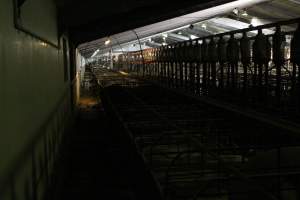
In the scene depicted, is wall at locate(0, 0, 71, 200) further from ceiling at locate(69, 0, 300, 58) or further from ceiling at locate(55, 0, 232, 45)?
ceiling at locate(69, 0, 300, 58)

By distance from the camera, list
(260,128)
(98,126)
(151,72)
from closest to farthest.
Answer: (260,128), (98,126), (151,72)

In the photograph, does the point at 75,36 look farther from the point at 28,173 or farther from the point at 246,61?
the point at 28,173

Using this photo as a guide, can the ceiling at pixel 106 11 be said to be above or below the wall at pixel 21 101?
above

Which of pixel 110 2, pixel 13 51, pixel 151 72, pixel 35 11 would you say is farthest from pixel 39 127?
pixel 151 72

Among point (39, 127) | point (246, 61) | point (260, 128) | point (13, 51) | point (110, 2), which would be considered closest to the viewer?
point (13, 51)

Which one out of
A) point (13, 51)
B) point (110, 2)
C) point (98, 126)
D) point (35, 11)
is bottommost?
point (98, 126)

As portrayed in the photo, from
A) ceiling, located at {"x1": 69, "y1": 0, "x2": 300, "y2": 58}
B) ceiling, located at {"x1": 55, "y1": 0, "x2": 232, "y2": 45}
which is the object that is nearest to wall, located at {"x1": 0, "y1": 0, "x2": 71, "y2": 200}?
ceiling, located at {"x1": 55, "y1": 0, "x2": 232, "y2": 45}

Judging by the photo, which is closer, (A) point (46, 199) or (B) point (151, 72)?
(A) point (46, 199)

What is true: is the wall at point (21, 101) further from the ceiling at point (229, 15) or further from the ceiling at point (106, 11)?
the ceiling at point (229, 15)

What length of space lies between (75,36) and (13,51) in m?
10.5

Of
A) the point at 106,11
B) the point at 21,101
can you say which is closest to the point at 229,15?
the point at 106,11

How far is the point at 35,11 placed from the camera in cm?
428

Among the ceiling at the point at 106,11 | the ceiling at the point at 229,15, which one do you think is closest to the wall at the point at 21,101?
the ceiling at the point at 106,11

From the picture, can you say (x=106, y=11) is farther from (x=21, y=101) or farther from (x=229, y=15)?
(x=229, y=15)
